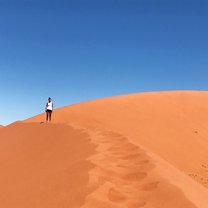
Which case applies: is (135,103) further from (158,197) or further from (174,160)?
(158,197)

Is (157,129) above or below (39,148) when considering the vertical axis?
above

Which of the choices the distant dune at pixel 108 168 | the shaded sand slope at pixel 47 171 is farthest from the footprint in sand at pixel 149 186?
the shaded sand slope at pixel 47 171

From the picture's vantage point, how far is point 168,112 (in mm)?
17516

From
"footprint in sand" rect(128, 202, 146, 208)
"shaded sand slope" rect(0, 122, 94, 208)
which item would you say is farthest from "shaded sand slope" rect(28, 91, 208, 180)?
"footprint in sand" rect(128, 202, 146, 208)

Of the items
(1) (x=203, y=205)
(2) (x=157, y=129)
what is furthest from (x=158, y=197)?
(2) (x=157, y=129)

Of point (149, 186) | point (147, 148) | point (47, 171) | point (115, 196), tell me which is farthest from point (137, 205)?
point (147, 148)

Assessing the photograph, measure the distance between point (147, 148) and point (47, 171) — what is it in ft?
14.0

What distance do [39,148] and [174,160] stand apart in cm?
449

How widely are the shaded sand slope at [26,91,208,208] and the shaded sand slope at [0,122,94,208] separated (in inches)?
9.2

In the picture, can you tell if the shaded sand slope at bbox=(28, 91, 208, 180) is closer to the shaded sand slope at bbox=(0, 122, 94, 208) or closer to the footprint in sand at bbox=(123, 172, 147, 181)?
the shaded sand slope at bbox=(0, 122, 94, 208)

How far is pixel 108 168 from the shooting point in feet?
16.3

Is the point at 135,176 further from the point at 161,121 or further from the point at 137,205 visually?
the point at 161,121

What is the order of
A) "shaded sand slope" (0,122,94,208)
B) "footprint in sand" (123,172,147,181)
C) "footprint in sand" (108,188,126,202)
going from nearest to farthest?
"footprint in sand" (108,188,126,202)
"shaded sand slope" (0,122,94,208)
"footprint in sand" (123,172,147,181)

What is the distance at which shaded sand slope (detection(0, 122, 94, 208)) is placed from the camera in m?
3.96
